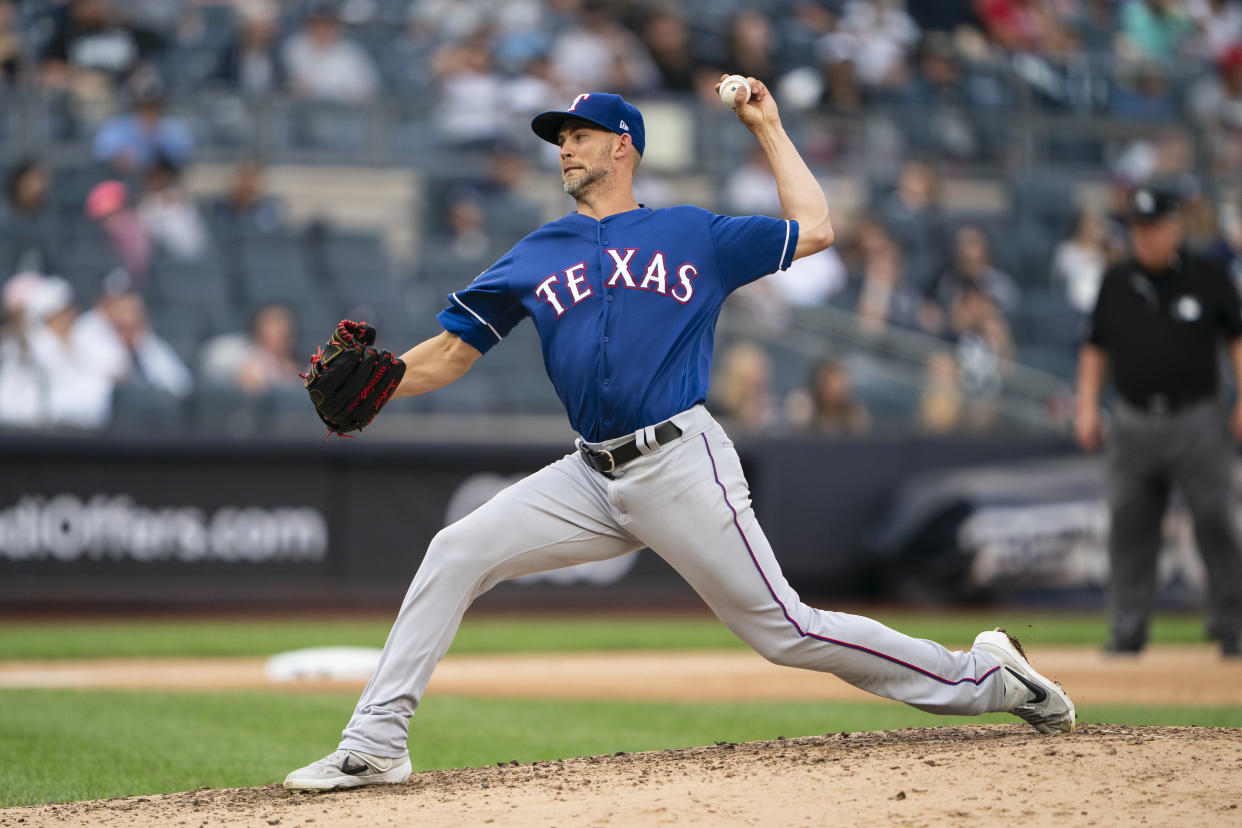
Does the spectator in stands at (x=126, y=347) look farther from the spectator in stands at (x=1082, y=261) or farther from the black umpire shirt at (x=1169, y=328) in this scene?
the spectator in stands at (x=1082, y=261)

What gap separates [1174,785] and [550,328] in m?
2.09

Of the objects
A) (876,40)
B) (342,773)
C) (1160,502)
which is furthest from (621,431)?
(876,40)

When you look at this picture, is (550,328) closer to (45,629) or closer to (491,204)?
(45,629)

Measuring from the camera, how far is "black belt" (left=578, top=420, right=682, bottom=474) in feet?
14.2

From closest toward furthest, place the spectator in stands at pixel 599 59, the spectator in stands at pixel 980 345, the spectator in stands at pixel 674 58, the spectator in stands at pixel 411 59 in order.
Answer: the spectator in stands at pixel 980 345, the spectator in stands at pixel 599 59, the spectator in stands at pixel 411 59, the spectator in stands at pixel 674 58

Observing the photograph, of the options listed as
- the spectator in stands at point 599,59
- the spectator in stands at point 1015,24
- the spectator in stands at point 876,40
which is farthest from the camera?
the spectator in stands at point 1015,24

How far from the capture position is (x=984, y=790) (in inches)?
158

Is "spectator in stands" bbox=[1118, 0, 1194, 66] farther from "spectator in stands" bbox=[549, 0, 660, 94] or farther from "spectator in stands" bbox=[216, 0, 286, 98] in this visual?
"spectator in stands" bbox=[216, 0, 286, 98]

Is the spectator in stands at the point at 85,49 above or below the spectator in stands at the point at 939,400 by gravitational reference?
above

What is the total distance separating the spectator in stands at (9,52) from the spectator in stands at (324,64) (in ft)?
7.47

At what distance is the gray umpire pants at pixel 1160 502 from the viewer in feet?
26.5

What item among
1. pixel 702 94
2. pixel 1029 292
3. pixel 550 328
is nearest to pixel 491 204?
pixel 702 94

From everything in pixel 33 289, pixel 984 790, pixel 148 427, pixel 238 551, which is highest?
pixel 33 289

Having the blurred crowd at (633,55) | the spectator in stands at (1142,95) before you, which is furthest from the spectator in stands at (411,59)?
the spectator in stands at (1142,95)
